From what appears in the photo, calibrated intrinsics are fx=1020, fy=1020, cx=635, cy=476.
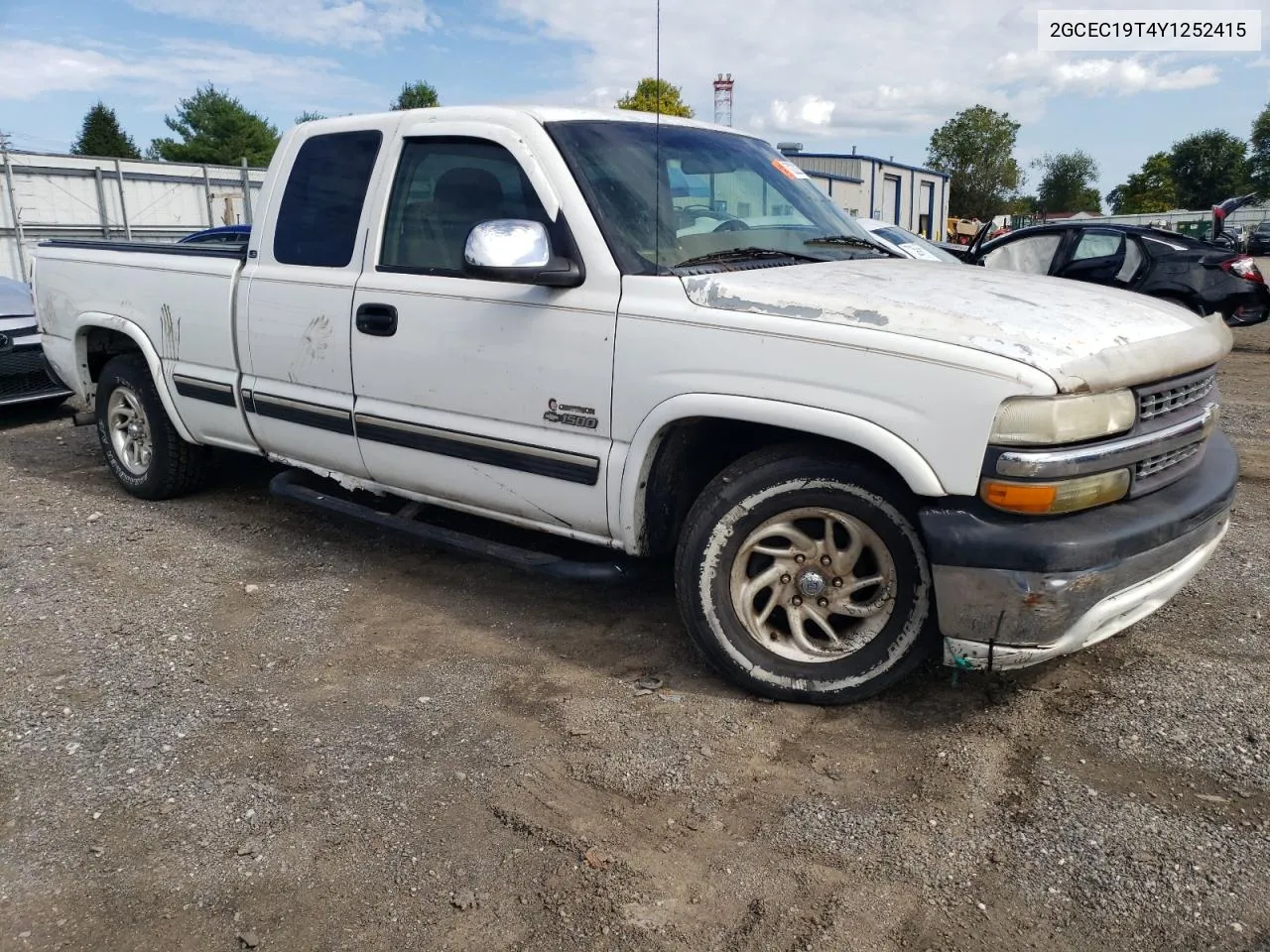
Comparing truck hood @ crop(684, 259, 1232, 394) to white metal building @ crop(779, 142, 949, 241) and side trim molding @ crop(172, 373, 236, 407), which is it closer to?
side trim molding @ crop(172, 373, 236, 407)

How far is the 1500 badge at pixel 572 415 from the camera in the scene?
343cm

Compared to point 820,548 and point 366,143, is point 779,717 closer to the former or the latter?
point 820,548

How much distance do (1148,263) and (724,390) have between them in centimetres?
899

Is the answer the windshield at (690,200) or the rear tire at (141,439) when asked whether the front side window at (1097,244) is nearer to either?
the windshield at (690,200)

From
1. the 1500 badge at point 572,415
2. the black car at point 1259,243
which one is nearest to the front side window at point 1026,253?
the 1500 badge at point 572,415

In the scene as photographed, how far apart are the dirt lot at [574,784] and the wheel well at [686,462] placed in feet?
1.66

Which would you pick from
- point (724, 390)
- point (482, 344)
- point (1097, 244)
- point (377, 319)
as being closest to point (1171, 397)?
point (724, 390)

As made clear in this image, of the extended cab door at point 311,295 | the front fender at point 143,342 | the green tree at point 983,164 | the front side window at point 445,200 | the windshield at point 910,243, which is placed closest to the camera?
the front side window at point 445,200

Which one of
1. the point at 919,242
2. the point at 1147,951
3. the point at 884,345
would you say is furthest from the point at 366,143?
the point at 919,242

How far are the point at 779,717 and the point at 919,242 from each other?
7.52m

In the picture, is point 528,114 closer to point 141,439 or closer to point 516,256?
point 516,256

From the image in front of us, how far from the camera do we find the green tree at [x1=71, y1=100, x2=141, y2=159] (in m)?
66.0

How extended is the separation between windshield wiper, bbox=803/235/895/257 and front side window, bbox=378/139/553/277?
3.51 feet

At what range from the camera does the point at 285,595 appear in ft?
14.2
